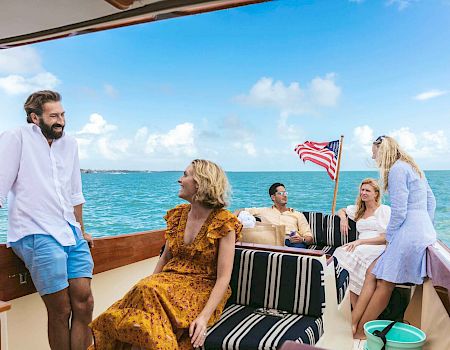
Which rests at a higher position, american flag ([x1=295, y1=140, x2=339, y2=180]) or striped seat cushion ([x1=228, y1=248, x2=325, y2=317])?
american flag ([x1=295, y1=140, x2=339, y2=180])

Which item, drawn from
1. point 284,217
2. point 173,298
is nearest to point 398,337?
point 173,298

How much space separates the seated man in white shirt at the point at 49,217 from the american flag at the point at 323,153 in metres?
3.47

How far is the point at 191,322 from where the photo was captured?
6.11 ft

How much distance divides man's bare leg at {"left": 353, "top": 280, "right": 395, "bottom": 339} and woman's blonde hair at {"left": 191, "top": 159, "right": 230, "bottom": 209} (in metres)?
1.34

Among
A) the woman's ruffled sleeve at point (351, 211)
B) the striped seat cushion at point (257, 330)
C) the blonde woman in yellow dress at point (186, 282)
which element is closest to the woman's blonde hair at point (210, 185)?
the blonde woman in yellow dress at point (186, 282)

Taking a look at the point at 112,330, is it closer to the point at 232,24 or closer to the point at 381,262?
the point at 381,262

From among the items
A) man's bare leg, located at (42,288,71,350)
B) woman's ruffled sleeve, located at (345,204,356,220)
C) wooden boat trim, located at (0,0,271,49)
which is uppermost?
wooden boat trim, located at (0,0,271,49)

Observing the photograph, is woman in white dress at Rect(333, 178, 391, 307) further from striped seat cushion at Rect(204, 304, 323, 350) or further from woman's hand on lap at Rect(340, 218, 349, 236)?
striped seat cushion at Rect(204, 304, 323, 350)

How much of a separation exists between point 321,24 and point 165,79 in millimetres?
17639

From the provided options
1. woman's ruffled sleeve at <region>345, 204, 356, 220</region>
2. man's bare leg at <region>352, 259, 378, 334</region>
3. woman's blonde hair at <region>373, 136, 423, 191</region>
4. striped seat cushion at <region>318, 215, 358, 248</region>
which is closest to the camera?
woman's blonde hair at <region>373, 136, 423, 191</region>

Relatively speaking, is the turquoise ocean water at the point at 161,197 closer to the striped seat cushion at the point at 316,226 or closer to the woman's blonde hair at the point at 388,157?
the striped seat cushion at the point at 316,226

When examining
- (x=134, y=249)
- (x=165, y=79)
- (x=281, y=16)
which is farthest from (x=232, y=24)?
(x=134, y=249)

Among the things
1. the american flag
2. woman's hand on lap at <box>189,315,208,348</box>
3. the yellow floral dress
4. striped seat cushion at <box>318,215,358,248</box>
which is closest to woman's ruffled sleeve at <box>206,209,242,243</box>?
the yellow floral dress

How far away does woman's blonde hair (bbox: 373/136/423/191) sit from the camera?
2.82 metres
